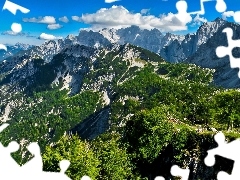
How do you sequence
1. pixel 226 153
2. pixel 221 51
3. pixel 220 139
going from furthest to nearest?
pixel 221 51 → pixel 226 153 → pixel 220 139

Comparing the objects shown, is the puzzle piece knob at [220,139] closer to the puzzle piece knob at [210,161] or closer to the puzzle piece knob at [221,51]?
the puzzle piece knob at [210,161]

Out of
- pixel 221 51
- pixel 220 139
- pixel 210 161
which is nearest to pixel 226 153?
pixel 220 139

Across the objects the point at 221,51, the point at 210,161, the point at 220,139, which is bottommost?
the point at 210,161

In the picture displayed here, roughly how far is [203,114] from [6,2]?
9580 centimetres

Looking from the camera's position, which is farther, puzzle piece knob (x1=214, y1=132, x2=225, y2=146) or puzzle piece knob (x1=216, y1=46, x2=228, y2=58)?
puzzle piece knob (x1=216, y1=46, x2=228, y2=58)

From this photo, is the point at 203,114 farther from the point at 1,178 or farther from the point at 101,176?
the point at 1,178

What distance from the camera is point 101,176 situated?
66.4 m

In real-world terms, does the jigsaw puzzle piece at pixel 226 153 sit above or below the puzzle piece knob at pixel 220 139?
below

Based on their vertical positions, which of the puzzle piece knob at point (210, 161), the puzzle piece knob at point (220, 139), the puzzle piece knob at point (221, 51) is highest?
the puzzle piece knob at point (221, 51)

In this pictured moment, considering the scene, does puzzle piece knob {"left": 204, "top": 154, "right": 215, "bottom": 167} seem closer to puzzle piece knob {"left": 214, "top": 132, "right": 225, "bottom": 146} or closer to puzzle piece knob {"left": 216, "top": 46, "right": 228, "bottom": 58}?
puzzle piece knob {"left": 214, "top": 132, "right": 225, "bottom": 146}

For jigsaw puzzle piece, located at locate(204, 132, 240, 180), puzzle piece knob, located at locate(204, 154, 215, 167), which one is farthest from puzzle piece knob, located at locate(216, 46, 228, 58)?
puzzle piece knob, located at locate(204, 154, 215, 167)

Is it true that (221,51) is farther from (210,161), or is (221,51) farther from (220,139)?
(210,161)

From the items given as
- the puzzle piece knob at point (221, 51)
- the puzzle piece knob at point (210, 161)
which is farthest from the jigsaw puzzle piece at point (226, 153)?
the puzzle piece knob at point (221, 51)

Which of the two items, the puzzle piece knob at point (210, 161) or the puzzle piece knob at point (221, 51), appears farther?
the puzzle piece knob at point (221, 51)
